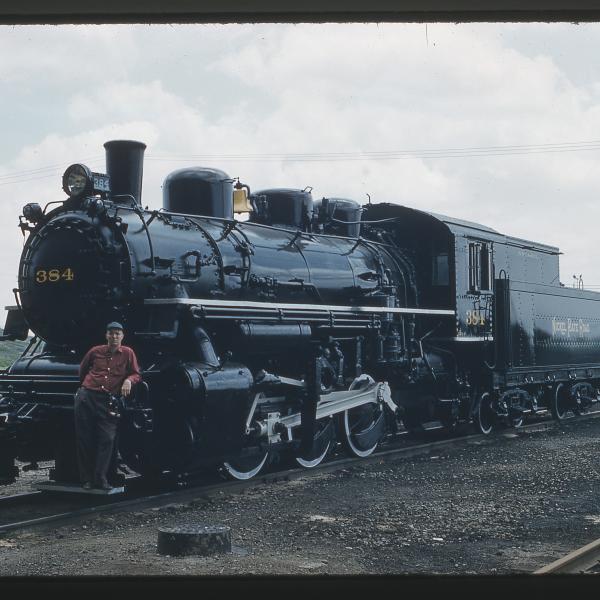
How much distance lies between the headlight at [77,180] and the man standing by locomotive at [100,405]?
149cm

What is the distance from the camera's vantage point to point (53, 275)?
8195mm

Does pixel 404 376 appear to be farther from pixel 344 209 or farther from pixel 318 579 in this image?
pixel 318 579

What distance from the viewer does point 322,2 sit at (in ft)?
17.2

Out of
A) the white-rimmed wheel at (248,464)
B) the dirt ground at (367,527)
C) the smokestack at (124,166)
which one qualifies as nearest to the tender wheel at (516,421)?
the dirt ground at (367,527)

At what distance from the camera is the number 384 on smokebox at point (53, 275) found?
812 centimetres

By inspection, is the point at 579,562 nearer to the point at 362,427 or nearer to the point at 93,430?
the point at 93,430

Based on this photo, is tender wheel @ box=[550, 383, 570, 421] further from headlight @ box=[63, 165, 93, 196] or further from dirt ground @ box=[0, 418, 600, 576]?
headlight @ box=[63, 165, 93, 196]

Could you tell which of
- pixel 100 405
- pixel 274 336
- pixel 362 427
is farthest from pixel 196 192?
pixel 362 427

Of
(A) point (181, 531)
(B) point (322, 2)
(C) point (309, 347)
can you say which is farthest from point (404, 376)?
(B) point (322, 2)

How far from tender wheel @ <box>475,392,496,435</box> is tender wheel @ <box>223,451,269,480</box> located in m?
4.89

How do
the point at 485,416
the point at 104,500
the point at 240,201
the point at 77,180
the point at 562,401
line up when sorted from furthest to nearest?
the point at 562,401
the point at 485,416
the point at 240,201
the point at 77,180
the point at 104,500

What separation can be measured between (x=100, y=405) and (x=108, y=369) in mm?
318

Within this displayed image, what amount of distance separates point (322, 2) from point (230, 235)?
4.14 m

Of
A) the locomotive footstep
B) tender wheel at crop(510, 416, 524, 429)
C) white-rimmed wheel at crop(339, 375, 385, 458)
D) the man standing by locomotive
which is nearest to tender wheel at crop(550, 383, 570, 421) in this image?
tender wheel at crop(510, 416, 524, 429)
